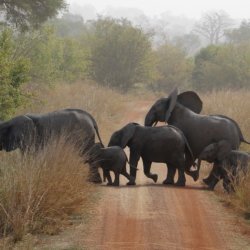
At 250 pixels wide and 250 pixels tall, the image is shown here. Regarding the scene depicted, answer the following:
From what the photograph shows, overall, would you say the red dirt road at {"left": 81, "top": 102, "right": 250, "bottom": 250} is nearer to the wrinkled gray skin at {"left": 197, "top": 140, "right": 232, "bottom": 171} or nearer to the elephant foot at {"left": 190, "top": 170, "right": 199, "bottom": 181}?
the wrinkled gray skin at {"left": 197, "top": 140, "right": 232, "bottom": 171}

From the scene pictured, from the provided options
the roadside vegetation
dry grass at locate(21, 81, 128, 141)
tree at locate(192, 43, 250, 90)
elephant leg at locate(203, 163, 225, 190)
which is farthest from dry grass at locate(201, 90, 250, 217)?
tree at locate(192, 43, 250, 90)

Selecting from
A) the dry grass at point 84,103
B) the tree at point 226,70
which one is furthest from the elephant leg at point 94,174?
the tree at point 226,70

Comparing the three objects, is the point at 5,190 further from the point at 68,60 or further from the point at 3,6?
the point at 68,60

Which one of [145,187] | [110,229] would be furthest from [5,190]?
[145,187]

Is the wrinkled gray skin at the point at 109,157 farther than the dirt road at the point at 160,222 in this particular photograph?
Yes

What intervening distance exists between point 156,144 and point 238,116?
615 cm

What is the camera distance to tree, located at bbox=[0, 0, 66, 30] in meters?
23.7

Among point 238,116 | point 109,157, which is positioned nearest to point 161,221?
point 109,157

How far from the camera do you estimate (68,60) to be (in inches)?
1260

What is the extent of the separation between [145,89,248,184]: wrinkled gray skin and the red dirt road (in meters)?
1.08

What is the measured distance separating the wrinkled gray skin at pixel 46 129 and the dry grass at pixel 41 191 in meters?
1.29

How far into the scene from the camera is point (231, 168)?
380 inches

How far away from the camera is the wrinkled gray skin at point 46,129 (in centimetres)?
970

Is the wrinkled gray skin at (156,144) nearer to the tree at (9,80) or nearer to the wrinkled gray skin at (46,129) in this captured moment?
the wrinkled gray skin at (46,129)
